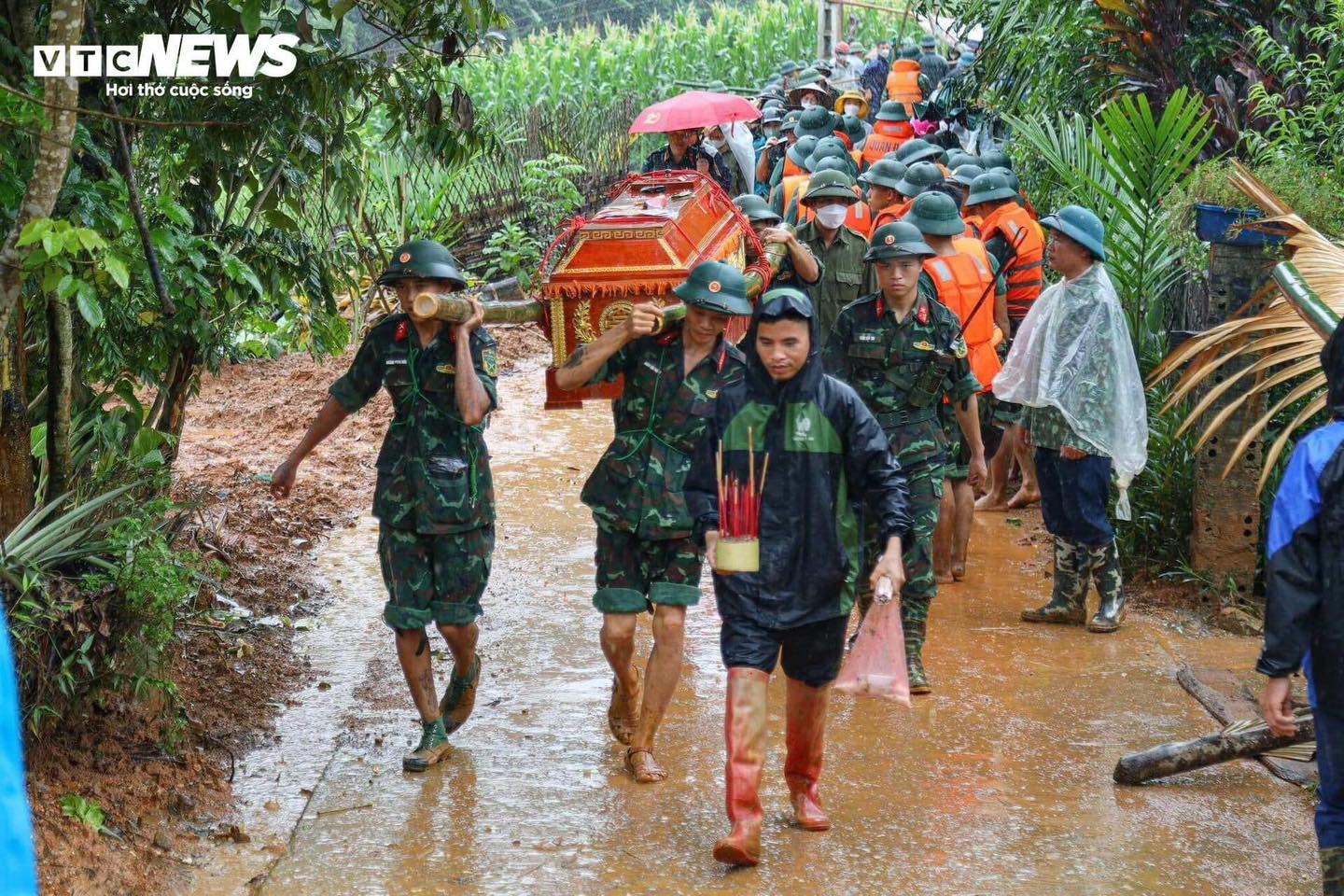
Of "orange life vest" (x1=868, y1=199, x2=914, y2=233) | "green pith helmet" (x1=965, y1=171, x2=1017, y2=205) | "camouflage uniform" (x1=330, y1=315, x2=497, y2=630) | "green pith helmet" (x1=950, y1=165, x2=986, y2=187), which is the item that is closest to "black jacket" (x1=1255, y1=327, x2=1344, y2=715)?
"camouflage uniform" (x1=330, y1=315, x2=497, y2=630)

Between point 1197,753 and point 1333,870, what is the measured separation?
1.23m

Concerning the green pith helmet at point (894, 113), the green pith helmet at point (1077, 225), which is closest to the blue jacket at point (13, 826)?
the green pith helmet at point (1077, 225)

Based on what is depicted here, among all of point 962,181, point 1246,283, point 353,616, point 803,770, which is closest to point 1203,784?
point 803,770

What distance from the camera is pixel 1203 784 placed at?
532 centimetres

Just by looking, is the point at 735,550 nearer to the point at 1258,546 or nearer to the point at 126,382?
the point at 126,382

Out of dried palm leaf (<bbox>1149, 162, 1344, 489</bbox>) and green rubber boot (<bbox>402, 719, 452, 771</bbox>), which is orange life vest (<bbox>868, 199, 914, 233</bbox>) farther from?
green rubber boot (<bbox>402, 719, 452, 771</bbox>)

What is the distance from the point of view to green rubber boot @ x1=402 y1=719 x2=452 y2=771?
5.43 meters

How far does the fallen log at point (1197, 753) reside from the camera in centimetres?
512

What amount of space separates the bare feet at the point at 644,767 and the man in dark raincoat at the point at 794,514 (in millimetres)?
707

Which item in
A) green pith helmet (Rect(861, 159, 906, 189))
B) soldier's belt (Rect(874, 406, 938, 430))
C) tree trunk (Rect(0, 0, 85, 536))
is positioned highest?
tree trunk (Rect(0, 0, 85, 536))

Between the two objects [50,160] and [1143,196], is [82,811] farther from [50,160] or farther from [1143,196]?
[1143,196]

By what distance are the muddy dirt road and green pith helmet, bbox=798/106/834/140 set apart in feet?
26.3

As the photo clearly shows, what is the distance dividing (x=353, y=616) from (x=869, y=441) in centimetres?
330

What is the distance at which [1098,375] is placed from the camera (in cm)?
696
